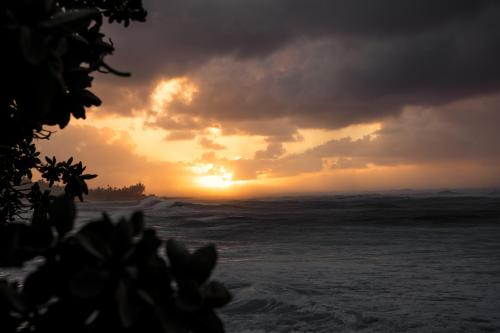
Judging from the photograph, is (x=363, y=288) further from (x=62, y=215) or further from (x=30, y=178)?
(x=62, y=215)

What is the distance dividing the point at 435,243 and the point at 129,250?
1533 cm

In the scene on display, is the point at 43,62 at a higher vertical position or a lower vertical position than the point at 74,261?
higher

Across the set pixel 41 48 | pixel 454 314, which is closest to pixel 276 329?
pixel 454 314

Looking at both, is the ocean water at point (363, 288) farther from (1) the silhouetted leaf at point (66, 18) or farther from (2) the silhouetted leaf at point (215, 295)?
(1) the silhouetted leaf at point (66, 18)

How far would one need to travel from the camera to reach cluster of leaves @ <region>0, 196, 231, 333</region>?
111 centimetres

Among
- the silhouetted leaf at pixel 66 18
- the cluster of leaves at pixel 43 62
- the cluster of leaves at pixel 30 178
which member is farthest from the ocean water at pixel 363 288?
the silhouetted leaf at pixel 66 18

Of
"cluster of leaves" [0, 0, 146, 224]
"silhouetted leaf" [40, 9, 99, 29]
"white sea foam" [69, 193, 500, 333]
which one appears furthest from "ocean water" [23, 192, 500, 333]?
"silhouetted leaf" [40, 9, 99, 29]

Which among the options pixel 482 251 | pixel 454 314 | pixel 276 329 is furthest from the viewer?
pixel 482 251

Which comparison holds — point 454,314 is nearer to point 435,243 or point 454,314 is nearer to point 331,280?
point 331,280

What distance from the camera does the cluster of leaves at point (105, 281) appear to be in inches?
43.6

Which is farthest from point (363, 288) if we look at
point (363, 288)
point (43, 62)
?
point (43, 62)

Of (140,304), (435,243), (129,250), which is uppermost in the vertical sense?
(129,250)

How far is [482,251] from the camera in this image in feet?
40.4

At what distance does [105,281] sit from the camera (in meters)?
1.10
